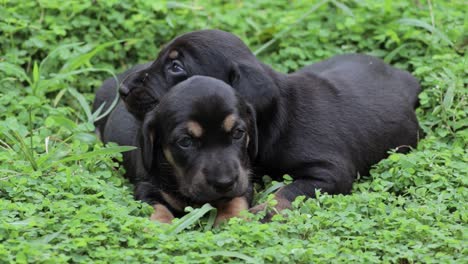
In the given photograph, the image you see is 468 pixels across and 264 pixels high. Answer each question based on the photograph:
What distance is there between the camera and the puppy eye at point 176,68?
6441 millimetres

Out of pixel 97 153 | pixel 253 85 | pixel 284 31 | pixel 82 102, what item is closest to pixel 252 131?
pixel 253 85

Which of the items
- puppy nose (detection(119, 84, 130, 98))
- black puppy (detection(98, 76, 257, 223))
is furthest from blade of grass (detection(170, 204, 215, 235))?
puppy nose (detection(119, 84, 130, 98))

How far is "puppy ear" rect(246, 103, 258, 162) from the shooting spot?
19.7 ft

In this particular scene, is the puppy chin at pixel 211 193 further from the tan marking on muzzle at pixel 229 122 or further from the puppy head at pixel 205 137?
the tan marking on muzzle at pixel 229 122

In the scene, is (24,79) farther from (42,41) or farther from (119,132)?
(119,132)

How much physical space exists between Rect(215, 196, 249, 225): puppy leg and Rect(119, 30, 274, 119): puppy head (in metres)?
0.71

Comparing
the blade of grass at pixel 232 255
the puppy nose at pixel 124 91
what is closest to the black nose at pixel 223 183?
the blade of grass at pixel 232 255

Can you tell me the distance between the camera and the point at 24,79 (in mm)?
7742

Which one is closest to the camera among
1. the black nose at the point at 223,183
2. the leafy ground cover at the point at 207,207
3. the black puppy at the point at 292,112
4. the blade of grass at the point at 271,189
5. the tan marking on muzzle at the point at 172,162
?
the leafy ground cover at the point at 207,207

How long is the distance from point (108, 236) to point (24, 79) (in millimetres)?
3093

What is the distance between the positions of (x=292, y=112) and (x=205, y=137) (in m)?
1.04

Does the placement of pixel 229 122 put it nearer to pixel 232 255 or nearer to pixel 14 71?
pixel 232 255

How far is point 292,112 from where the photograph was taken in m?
6.53

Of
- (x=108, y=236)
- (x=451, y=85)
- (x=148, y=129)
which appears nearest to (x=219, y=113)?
(x=148, y=129)
